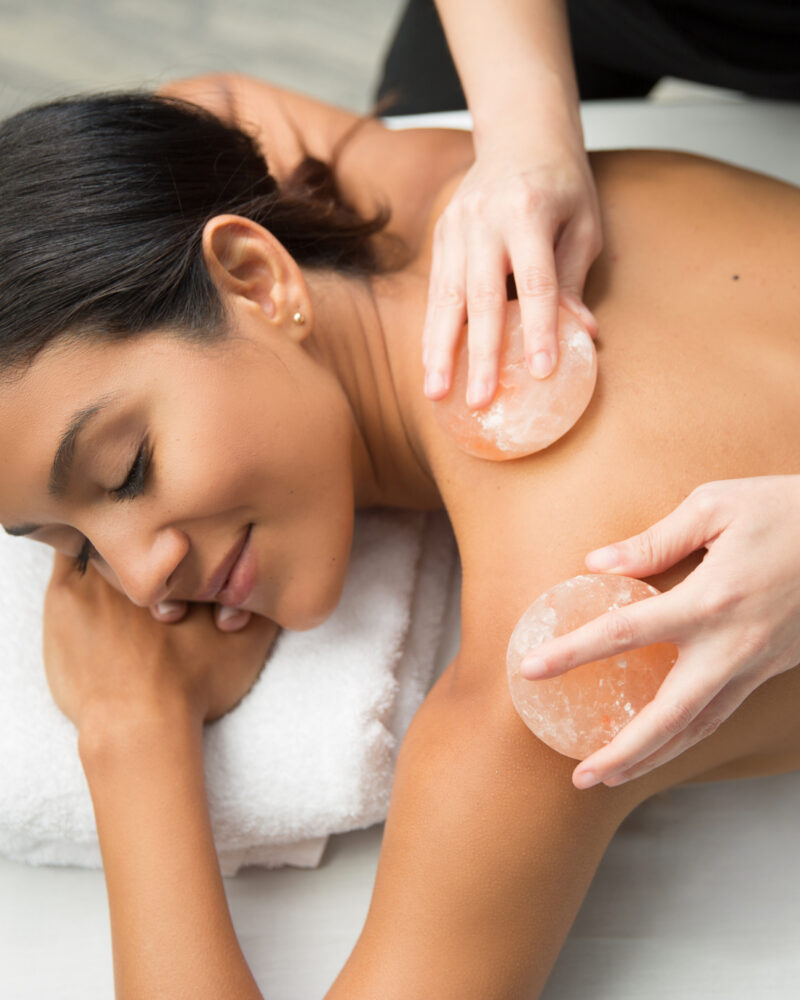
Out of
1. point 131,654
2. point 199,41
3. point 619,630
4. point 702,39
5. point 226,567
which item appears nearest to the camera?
point 619,630

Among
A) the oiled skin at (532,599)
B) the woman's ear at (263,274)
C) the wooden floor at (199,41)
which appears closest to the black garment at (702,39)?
A: the oiled skin at (532,599)

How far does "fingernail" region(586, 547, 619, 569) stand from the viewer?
72 cm

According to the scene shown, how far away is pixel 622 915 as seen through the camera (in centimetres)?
101

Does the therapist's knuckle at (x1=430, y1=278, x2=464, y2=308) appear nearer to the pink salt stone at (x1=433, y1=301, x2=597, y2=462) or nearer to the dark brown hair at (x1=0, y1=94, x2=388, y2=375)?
the pink salt stone at (x1=433, y1=301, x2=597, y2=462)

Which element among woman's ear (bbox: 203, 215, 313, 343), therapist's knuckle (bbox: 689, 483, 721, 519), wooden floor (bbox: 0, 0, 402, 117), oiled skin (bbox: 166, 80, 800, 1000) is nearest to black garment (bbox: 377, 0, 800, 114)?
oiled skin (bbox: 166, 80, 800, 1000)

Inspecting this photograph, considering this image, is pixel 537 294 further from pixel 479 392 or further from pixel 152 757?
pixel 152 757

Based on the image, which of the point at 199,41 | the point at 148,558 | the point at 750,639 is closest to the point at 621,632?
the point at 750,639

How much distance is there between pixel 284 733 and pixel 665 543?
1.68ft

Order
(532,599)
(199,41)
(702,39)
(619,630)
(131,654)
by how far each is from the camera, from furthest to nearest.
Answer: (199,41)
(702,39)
(131,654)
(532,599)
(619,630)

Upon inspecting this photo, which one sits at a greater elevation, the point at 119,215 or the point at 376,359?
the point at 119,215

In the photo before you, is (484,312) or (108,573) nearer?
(484,312)

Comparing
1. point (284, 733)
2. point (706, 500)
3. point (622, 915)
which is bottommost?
point (622, 915)

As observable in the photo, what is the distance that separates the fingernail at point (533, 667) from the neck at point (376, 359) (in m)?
0.34

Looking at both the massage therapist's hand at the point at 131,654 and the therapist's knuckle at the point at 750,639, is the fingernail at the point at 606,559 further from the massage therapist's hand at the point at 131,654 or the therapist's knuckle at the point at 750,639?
the massage therapist's hand at the point at 131,654
